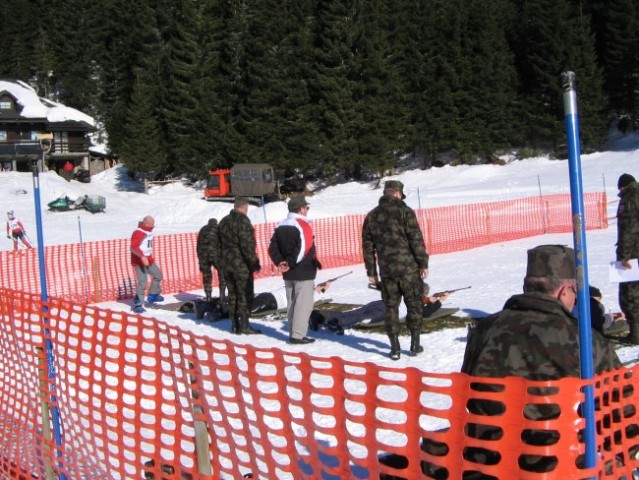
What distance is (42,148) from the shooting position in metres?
5.05

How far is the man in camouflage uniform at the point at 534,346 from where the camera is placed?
2.50 m

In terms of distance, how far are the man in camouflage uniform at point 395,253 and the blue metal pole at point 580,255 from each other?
182 inches

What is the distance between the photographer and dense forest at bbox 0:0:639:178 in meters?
47.7

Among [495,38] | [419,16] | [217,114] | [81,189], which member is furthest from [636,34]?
[81,189]

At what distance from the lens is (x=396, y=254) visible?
6848mm

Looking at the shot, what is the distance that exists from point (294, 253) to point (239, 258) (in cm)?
106

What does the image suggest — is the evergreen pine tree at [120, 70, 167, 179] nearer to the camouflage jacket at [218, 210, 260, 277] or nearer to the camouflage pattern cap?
the camouflage jacket at [218, 210, 260, 277]

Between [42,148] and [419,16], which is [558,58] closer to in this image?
[419,16]

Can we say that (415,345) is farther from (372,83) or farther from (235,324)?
(372,83)

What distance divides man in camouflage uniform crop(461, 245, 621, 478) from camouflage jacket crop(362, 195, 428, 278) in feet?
13.3

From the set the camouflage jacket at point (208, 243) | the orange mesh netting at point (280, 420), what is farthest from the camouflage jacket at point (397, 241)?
the camouflage jacket at point (208, 243)

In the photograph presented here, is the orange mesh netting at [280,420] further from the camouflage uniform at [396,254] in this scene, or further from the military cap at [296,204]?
the military cap at [296,204]

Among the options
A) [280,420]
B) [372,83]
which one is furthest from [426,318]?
[372,83]

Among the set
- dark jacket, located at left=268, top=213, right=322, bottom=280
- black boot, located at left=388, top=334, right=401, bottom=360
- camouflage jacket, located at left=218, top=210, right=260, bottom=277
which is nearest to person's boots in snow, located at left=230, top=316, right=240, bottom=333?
camouflage jacket, located at left=218, top=210, right=260, bottom=277
